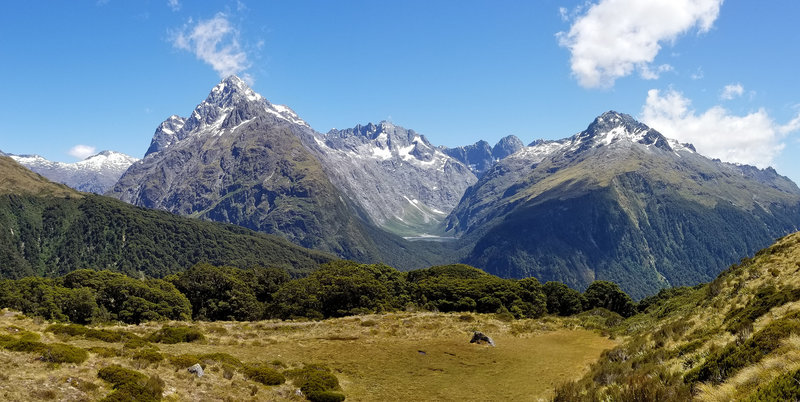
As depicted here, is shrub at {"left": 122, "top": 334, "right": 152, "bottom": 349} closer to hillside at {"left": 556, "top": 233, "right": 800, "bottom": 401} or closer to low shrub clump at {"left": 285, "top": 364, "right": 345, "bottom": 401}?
low shrub clump at {"left": 285, "top": 364, "right": 345, "bottom": 401}

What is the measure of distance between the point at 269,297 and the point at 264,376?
82.5 meters

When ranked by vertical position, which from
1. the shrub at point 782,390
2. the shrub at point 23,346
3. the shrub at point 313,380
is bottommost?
the shrub at point 313,380

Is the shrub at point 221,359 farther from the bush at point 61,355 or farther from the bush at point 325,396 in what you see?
the bush at point 61,355

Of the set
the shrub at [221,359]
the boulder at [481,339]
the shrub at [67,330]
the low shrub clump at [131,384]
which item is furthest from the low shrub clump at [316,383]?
the shrub at [67,330]

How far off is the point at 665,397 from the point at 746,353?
4.32 metres

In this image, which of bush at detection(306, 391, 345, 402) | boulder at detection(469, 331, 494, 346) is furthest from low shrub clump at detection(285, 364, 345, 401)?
boulder at detection(469, 331, 494, 346)

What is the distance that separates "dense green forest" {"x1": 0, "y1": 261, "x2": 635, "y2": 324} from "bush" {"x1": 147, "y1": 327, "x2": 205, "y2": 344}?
36.6 metres

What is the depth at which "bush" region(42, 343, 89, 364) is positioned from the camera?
25.9 m

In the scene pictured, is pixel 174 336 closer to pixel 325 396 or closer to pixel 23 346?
pixel 23 346

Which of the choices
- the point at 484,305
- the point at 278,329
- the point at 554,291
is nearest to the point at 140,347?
the point at 278,329

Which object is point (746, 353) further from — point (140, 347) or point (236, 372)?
point (140, 347)

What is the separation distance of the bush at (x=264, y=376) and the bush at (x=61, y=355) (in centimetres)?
964

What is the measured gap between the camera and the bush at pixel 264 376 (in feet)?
97.2

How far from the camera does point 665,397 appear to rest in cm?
1900
